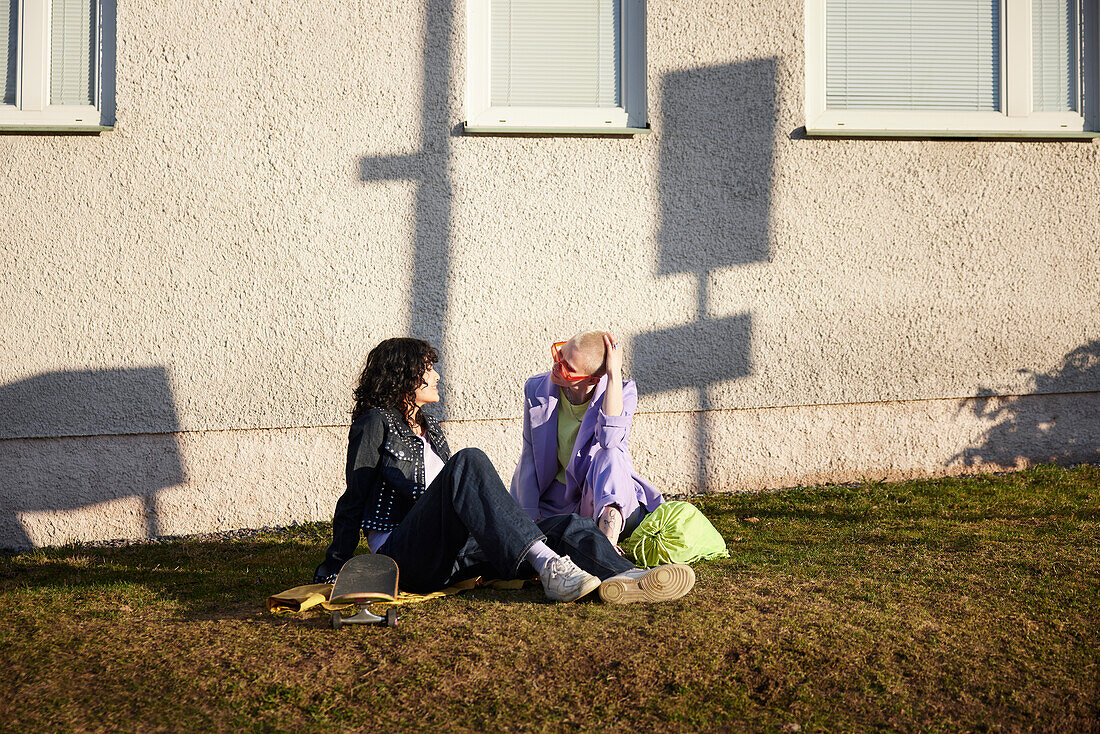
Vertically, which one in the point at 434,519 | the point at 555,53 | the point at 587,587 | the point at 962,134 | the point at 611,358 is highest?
the point at 555,53

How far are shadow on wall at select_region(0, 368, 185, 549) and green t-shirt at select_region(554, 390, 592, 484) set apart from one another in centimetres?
241

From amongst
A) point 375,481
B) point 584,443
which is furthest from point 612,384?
point 375,481

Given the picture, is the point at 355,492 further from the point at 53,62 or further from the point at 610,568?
the point at 53,62

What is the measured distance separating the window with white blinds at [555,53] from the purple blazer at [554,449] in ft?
6.85

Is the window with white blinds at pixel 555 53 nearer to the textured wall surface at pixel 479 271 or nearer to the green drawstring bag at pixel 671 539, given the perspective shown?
the textured wall surface at pixel 479 271

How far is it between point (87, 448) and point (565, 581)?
328 centimetres

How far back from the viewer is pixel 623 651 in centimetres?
278

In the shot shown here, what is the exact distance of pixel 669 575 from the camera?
3191 millimetres

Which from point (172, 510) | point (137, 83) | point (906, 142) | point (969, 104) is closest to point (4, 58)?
point (137, 83)

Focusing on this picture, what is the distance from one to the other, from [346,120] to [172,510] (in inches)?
99.4

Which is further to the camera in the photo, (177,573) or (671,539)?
(177,573)

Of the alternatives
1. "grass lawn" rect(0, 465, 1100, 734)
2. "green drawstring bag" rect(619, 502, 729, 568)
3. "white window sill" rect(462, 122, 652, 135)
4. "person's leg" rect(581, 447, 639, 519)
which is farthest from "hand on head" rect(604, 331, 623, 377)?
"white window sill" rect(462, 122, 652, 135)

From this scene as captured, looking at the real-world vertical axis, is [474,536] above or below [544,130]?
below

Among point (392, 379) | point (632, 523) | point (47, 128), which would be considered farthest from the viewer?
point (47, 128)
